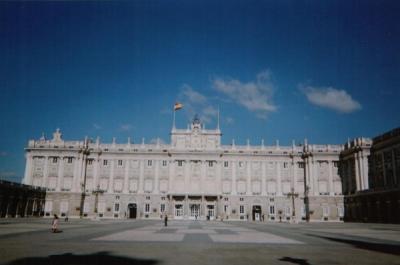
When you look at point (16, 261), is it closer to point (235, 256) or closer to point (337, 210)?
point (235, 256)

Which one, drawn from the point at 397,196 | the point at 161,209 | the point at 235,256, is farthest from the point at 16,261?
the point at 161,209

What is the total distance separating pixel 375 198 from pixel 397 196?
26.7ft

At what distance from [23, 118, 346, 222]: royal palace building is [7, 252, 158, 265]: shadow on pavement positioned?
68.3 metres

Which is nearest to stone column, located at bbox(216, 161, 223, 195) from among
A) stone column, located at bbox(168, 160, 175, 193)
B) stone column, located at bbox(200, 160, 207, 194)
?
stone column, located at bbox(200, 160, 207, 194)

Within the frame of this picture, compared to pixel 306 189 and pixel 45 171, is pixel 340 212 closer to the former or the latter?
pixel 306 189

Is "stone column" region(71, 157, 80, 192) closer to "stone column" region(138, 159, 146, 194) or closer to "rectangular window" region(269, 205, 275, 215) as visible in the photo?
"stone column" region(138, 159, 146, 194)

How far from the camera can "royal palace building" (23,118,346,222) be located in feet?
269

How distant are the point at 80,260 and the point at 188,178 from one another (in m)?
71.3

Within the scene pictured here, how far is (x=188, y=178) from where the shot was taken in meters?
84.2

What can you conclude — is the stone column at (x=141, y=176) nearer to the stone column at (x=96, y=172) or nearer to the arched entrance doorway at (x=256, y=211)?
the stone column at (x=96, y=172)

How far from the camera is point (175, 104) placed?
80.8 meters

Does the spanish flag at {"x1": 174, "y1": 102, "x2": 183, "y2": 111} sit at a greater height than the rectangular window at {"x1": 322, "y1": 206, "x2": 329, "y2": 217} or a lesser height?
greater

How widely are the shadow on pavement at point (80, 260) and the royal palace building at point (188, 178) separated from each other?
68.3 meters

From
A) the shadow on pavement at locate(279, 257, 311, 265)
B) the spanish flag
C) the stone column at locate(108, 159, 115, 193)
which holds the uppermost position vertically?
the spanish flag
